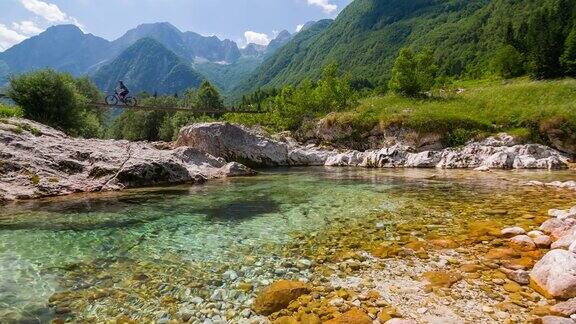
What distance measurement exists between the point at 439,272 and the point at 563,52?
6372 centimetres

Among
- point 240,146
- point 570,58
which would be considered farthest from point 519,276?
point 570,58

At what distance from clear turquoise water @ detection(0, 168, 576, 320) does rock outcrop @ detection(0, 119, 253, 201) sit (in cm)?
201

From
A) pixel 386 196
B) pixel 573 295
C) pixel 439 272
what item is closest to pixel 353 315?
pixel 439 272

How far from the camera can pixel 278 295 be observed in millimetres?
7039

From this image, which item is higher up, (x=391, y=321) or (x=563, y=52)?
(x=563, y=52)

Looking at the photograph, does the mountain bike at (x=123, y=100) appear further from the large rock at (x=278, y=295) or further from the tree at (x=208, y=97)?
the tree at (x=208, y=97)

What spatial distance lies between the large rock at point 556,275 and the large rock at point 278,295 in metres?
4.58

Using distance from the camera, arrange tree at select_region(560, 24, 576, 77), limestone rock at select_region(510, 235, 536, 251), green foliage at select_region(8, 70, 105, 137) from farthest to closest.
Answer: tree at select_region(560, 24, 576, 77) < green foliage at select_region(8, 70, 105, 137) < limestone rock at select_region(510, 235, 536, 251)

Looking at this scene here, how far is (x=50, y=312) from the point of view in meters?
6.46

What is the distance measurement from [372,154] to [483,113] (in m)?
16.2

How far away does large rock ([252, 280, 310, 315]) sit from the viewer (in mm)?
6672

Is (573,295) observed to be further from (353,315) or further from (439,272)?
(353,315)

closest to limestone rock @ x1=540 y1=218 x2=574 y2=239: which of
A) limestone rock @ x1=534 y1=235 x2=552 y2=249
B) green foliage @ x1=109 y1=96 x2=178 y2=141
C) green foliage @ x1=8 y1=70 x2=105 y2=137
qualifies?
limestone rock @ x1=534 y1=235 x2=552 y2=249

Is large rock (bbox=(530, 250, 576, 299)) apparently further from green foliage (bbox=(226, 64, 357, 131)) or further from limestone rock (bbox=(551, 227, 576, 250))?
green foliage (bbox=(226, 64, 357, 131))
